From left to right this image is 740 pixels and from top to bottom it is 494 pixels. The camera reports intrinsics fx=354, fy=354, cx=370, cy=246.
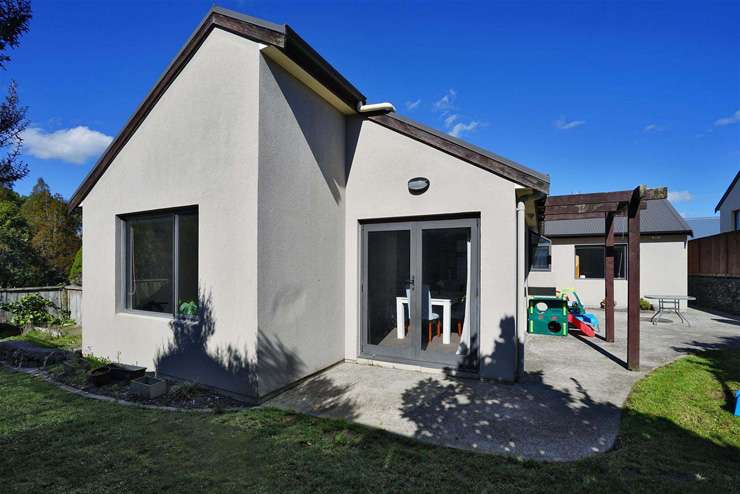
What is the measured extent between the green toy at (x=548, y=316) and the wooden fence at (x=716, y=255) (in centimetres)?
915

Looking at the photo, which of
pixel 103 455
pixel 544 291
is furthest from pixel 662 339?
pixel 103 455

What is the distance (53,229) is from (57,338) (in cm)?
1825

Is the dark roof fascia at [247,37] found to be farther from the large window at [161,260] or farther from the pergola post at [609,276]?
the pergola post at [609,276]

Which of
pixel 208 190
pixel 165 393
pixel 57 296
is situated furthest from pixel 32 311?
pixel 208 190

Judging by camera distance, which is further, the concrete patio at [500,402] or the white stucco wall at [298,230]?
the white stucco wall at [298,230]

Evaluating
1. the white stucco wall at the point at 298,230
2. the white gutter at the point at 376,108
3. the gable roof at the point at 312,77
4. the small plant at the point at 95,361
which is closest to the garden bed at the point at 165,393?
the small plant at the point at 95,361

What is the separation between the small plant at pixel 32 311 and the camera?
1012 centimetres

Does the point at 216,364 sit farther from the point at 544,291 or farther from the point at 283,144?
the point at 544,291

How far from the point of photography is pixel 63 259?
21.7 m

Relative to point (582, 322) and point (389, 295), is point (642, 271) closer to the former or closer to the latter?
point (582, 322)

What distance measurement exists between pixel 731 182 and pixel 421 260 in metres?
22.2

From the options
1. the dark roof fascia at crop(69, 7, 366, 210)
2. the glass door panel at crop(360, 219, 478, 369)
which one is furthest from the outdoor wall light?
the dark roof fascia at crop(69, 7, 366, 210)

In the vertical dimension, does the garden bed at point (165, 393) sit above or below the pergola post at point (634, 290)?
below

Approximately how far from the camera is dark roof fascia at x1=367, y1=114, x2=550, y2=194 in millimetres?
5133
